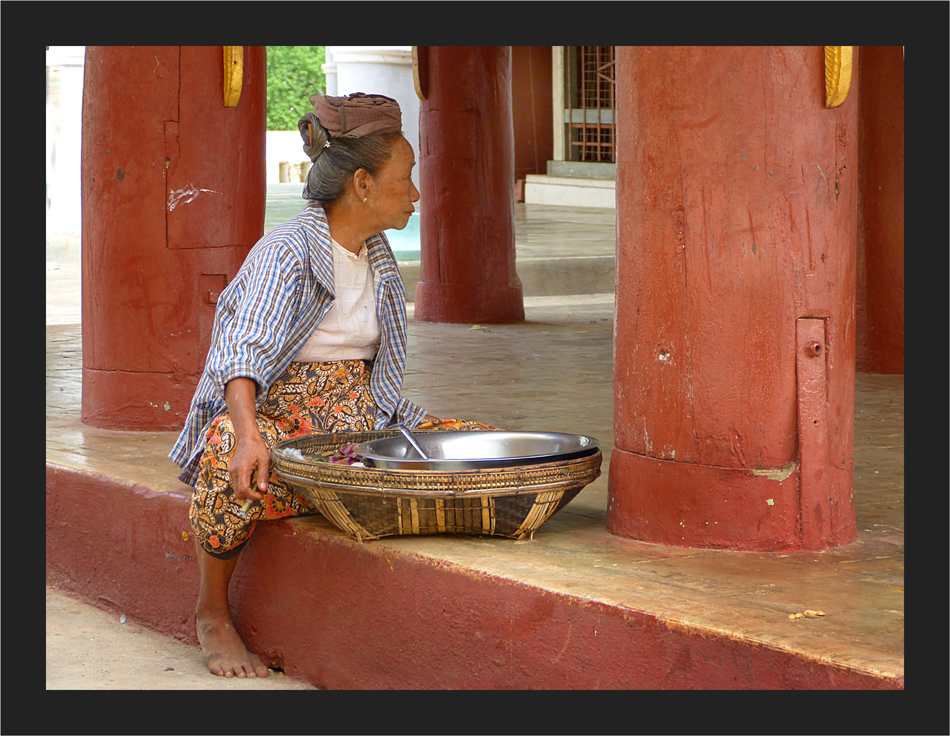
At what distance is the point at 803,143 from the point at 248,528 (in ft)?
5.93

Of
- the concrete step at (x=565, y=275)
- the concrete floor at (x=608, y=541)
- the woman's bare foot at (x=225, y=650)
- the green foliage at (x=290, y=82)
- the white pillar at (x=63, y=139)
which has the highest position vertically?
the green foliage at (x=290, y=82)

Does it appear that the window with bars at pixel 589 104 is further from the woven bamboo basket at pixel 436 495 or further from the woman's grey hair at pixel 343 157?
the woven bamboo basket at pixel 436 495

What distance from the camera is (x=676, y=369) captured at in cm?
336

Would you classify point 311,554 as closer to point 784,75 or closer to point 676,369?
point 676,369

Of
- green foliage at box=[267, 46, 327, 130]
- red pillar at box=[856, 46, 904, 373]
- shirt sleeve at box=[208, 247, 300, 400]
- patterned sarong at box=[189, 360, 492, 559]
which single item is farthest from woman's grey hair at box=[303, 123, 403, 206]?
green foliage at box=[267, 46, 327, 130]

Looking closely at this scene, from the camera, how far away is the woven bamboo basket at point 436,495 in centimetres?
328

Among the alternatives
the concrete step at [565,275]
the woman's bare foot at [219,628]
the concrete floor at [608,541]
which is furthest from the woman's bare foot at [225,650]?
the concrete step at [565,275]

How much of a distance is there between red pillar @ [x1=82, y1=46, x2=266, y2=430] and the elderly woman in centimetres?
134

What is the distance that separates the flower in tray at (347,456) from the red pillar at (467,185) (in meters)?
5.61

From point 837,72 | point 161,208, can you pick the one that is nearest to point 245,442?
point 837,72

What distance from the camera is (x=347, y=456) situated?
356cm

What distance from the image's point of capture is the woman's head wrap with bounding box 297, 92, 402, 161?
3.60 meters

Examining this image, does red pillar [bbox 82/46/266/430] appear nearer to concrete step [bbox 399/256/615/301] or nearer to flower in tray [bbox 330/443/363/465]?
flower in tray [bbox 330/443/363/465]

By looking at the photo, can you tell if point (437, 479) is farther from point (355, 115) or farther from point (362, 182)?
→ point (355, 115)
